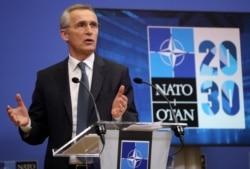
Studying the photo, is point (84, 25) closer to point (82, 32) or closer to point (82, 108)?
point (82, 32)

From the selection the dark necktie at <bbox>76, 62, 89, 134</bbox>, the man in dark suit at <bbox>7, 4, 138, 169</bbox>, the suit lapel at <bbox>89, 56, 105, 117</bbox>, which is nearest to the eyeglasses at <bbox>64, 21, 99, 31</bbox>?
the man in dark suit at <bbox>7, 4, 138, 169</bbox>

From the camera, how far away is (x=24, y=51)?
369 cm

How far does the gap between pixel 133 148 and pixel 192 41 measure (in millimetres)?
1771

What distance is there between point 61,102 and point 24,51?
930mm

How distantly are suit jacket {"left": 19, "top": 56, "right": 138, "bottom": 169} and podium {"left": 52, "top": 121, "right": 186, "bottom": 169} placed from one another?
1.76 ft

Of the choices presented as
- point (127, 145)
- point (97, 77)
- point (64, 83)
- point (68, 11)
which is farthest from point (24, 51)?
point (127, 145)

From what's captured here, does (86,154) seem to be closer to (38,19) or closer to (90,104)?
(90,104)

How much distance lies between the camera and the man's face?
2986mm

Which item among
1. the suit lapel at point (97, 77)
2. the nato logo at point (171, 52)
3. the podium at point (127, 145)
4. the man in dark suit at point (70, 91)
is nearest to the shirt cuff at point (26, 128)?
the man in dark suit at point (70, 91)

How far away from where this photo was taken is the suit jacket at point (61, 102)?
2805 millimetres

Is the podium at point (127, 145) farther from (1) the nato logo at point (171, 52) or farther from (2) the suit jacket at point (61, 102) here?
(1) the nato logo at point (171, 52)

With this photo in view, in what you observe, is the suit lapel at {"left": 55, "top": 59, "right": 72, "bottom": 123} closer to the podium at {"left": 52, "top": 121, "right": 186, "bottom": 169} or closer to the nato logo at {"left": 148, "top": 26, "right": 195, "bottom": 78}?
the podium at {"left": 52, "top": 121, "right": 186, "bottom": 169}

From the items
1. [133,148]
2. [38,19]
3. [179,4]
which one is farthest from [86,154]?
[179,4]

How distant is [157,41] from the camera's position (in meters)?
3.72
